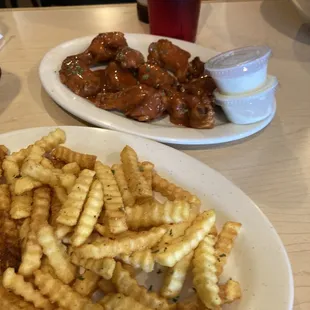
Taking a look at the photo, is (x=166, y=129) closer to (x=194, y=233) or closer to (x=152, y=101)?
(x=152, y=101)

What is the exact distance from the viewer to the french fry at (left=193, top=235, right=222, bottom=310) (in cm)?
89

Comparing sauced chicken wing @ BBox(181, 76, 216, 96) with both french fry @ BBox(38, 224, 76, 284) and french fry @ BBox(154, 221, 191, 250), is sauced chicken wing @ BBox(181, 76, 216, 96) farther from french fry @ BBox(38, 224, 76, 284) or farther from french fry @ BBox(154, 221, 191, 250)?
french fry @ BBox(38, 224, 76, 284)

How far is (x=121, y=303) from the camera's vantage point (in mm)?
880

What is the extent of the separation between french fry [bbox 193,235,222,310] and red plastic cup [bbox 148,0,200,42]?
3.54 feet

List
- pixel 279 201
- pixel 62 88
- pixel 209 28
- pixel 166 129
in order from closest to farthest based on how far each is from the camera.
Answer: pixel 279 201 → pixel 166 129 → pixel 62 88 → pixel 209 28

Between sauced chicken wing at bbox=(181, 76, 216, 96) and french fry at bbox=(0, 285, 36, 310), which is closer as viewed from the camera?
french fry at bbox=(0, 285, 36, 310)

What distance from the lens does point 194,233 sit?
981 millimetres

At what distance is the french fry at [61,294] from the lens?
90 centimetres

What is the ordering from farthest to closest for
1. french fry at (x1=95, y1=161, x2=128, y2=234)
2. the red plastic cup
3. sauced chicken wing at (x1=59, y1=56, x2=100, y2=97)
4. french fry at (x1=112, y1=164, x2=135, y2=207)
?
the red plastic cup < sauced chicken wing at (x1=59, y1=56, x2=100, y2=97) < french fry at (x1=112, y1=164, x2=135, y2=207) < french fry at (x1=95, y1=161, x2=128, y2=234)

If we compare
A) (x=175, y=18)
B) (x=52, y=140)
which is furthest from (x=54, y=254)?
(x=175, y=18)

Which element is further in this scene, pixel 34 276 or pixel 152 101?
pixel 152 101

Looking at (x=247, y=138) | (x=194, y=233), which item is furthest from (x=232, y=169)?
(x=194, y=233)

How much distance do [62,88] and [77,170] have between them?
452mm

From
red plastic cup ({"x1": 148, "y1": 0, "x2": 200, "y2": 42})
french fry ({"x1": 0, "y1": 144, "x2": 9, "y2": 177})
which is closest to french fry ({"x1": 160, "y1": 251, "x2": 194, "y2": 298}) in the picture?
french fry ({"x1": 0, "y1": 144, "x2": 9, "y2": 177})
